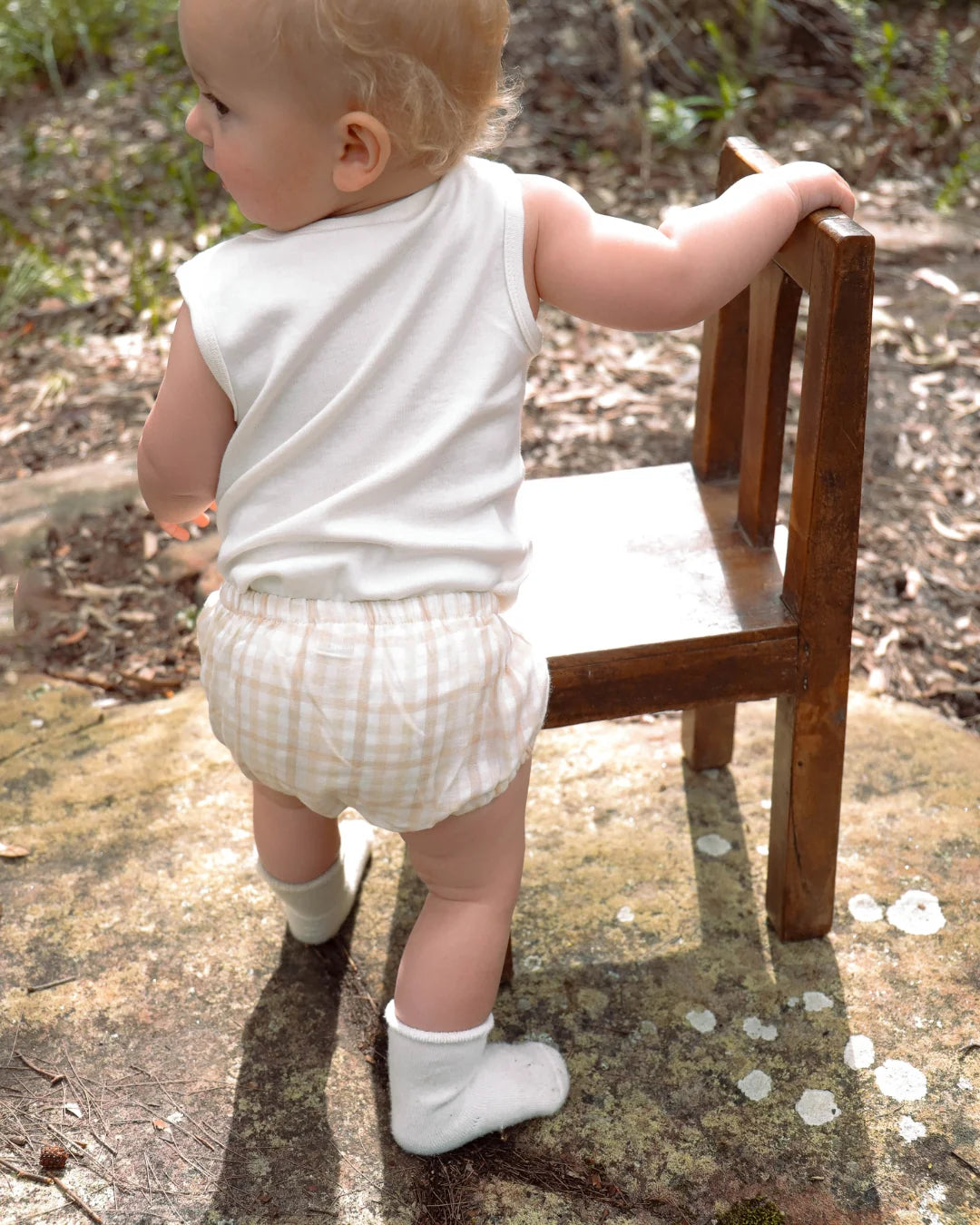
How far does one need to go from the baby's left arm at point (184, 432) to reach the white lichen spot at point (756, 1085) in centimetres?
110

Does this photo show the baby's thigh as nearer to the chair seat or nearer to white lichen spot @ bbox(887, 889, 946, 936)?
the chair seat

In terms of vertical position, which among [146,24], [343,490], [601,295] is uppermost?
[601,295]

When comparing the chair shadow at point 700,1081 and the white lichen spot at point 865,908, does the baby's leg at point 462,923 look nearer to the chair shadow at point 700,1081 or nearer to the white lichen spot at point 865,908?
the chair shadow at point 700,1081

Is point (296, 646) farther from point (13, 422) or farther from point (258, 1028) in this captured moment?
point (13, 422)

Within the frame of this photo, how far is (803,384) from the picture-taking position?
5.51 feet

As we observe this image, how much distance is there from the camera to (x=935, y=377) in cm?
349

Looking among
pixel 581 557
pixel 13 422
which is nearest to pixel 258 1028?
pixel 581 557

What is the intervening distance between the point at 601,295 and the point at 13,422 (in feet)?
8.74

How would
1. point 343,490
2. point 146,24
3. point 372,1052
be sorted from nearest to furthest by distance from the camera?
point 343,490 < point 372,1052 < point 146,24

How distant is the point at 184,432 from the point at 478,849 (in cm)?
64

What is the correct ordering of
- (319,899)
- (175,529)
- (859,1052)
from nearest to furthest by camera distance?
(175,529) → (859,1052) → (319,899)

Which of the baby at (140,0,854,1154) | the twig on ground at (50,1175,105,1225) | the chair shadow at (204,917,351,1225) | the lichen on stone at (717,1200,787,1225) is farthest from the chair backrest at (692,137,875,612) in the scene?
the twig on ground at (50,1175,105,1225)

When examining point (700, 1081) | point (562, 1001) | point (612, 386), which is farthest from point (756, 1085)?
point (612, 386)

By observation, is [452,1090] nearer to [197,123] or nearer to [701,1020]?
[701,1020]
